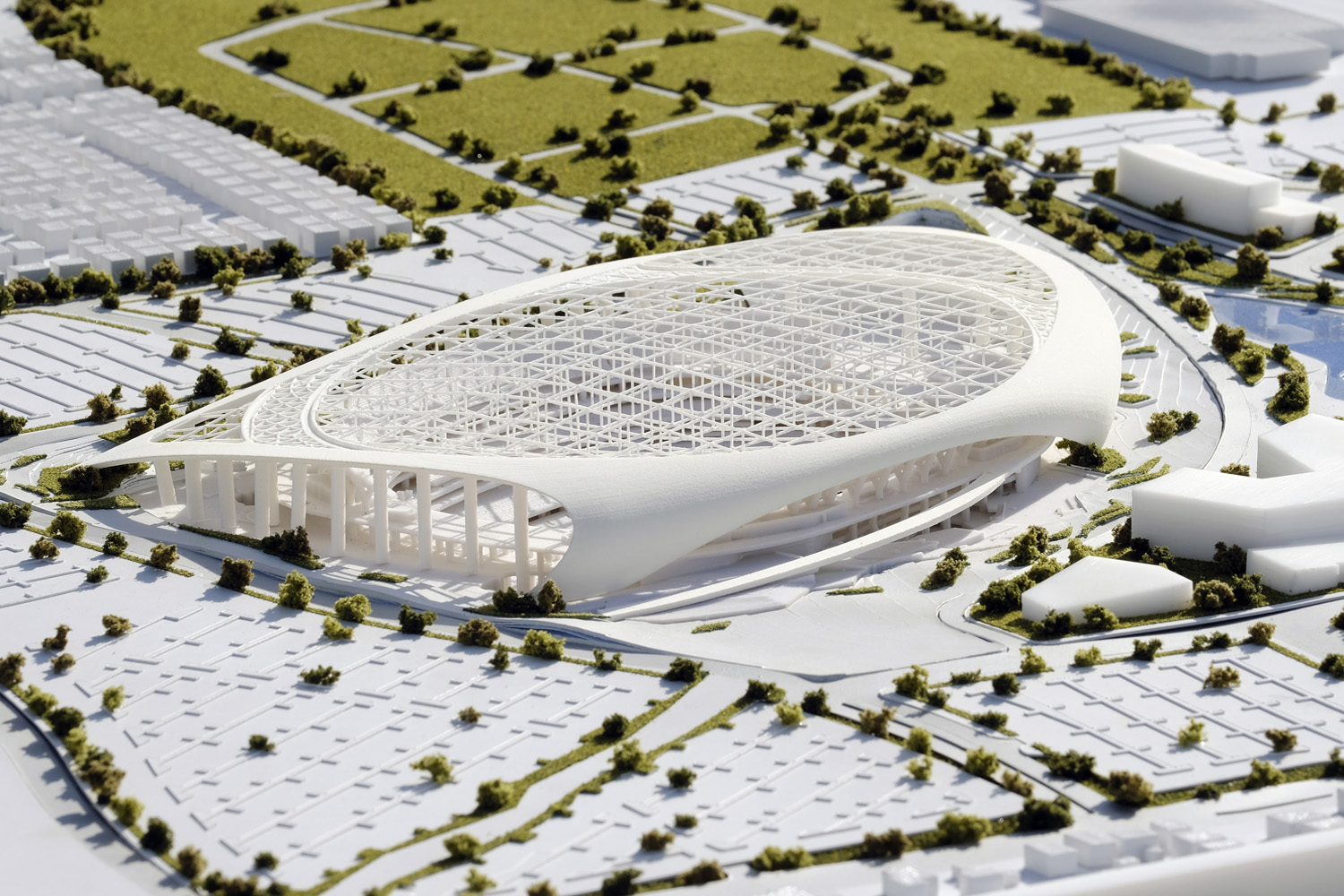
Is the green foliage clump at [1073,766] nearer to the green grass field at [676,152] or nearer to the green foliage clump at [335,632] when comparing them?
the green foliage clump at [335,632]

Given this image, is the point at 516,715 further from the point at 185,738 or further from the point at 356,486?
the point at 356,486

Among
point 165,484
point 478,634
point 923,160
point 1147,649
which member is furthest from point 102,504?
point 923,160

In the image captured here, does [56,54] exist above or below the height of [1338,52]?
below

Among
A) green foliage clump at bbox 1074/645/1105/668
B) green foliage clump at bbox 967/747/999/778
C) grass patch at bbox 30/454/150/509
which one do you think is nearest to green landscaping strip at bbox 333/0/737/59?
grass patch at bbox 30/454/150/509

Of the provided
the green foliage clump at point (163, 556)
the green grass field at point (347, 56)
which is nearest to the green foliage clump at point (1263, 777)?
the green foliage clump at point (163, 556)

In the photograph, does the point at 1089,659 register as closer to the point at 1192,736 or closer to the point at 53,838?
the point at 1192,736

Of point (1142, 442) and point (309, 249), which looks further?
point (309, 249)

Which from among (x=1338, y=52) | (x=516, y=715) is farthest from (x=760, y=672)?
(x=1338, y=52)
